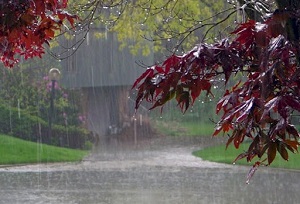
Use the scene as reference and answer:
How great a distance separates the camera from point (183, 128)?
27875 mm

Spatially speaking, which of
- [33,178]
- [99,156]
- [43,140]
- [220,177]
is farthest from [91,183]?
[43,140]

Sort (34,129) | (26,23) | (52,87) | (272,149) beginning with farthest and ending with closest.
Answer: (34,129)
(52,87)
(26,23)
(272,149)

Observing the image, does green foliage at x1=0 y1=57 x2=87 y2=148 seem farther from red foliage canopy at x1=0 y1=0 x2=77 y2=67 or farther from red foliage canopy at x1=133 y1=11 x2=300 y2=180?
red foliage canopy at x1=133 y1=11 x2=300 y2=180

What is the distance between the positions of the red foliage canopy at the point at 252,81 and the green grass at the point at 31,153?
15324mm

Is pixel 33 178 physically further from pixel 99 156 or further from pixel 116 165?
pixel 99 156

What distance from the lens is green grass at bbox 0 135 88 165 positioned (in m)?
18.5

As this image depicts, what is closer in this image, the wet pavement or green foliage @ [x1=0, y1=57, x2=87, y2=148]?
the wet pavement

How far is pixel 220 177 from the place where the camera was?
1475 centimetres

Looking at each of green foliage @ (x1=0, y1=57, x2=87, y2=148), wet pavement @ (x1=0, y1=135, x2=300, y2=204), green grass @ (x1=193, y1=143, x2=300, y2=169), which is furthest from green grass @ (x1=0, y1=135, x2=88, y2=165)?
green grass @ (x1=193, y1=143, x2=300, y2=169)

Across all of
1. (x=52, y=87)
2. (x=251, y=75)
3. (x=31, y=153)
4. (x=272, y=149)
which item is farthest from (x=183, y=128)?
(x=272, y=149)

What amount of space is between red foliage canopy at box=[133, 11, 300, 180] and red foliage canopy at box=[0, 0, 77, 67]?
0.79 metres

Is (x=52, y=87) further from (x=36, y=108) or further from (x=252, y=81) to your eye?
(x=252, y=81)

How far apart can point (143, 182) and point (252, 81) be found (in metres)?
10.7

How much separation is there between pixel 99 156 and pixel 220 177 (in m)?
5.72
